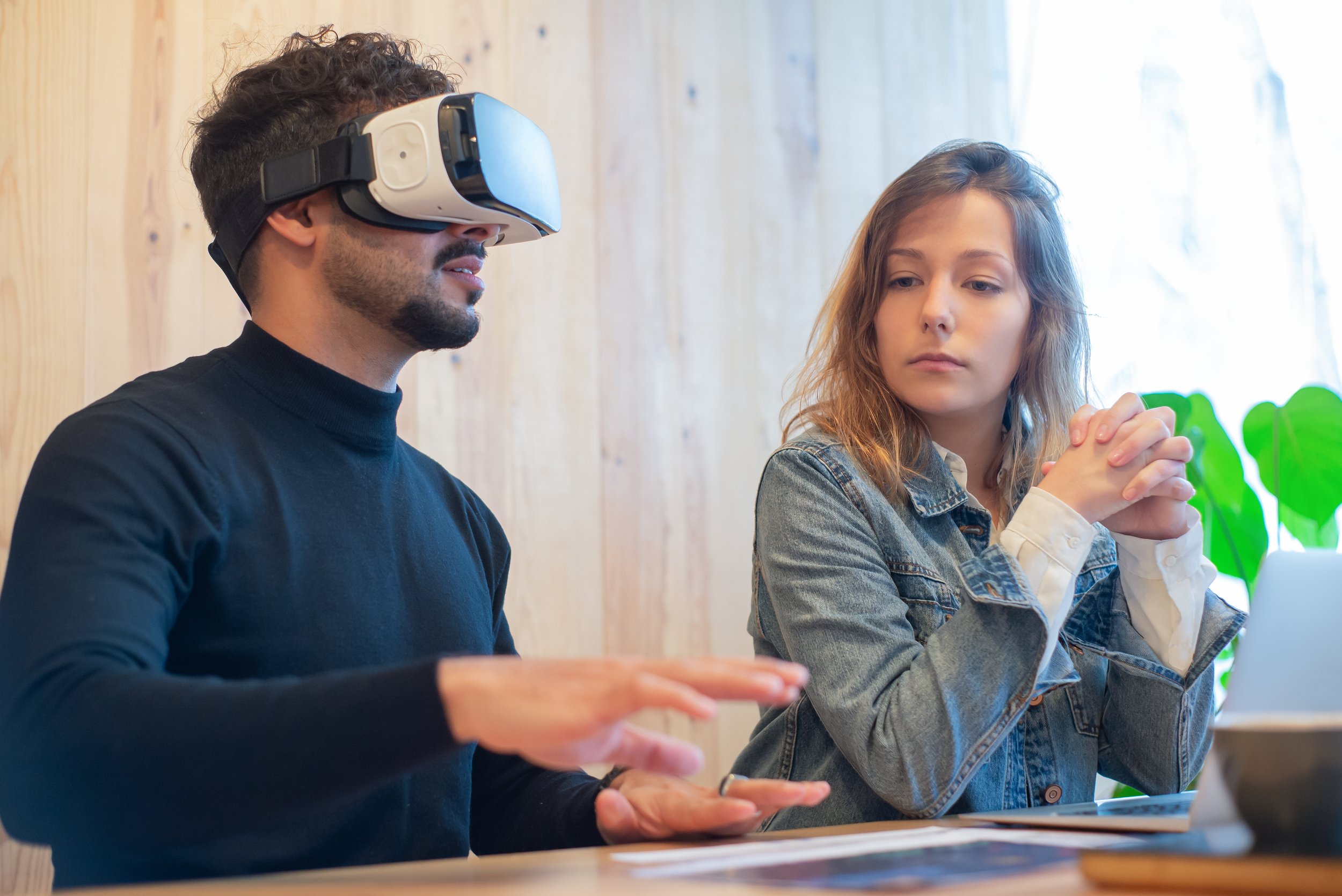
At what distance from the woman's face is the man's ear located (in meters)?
0.71

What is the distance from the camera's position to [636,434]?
2.14m

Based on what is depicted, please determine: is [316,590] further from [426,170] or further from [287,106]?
[287,106]

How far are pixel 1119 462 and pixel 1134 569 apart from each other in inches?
8.2

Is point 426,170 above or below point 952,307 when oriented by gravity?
above

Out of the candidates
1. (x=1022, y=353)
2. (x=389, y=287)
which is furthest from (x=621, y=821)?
(x=1022, y=353)

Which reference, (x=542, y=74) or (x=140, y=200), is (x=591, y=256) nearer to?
(x=542, y=74)

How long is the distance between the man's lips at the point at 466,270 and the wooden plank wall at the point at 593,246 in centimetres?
52

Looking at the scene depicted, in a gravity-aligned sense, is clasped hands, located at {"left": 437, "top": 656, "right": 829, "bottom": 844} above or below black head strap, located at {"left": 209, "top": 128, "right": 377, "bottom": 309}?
below

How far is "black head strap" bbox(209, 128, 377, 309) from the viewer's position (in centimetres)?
123

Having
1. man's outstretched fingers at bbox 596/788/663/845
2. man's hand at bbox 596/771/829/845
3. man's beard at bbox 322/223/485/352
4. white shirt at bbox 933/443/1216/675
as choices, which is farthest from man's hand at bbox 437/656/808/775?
man's beard at bbox 322/223/485/352

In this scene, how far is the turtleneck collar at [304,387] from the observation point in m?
1.22

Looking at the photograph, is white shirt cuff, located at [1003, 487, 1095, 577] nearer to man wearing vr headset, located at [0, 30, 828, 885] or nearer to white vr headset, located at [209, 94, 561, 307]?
man wearing vr headset, located at [0, 30, 828, 885]

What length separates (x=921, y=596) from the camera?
1291 mm

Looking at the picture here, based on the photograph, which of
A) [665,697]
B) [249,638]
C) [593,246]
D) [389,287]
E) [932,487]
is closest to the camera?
[665,697]
